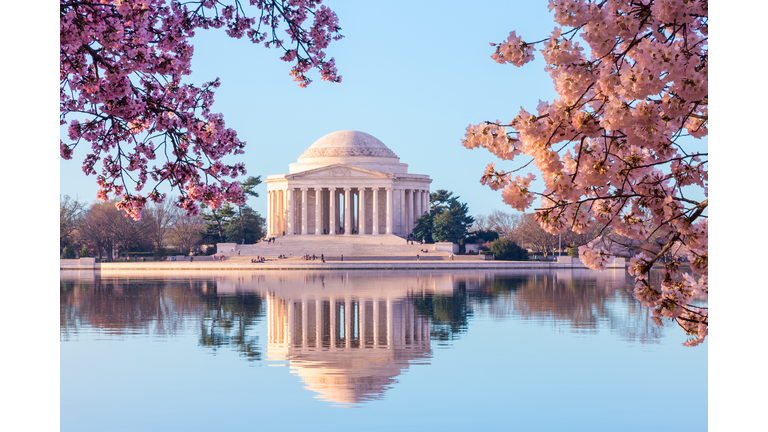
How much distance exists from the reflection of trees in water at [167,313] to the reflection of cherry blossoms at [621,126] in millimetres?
10527

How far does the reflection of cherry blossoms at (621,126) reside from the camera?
6328 millimetres

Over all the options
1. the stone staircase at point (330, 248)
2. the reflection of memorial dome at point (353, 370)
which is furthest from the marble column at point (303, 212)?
the reflection of memorial dome at point (353, 370)

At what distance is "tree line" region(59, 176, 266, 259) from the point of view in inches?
3314

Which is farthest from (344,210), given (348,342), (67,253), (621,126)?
(621,126)

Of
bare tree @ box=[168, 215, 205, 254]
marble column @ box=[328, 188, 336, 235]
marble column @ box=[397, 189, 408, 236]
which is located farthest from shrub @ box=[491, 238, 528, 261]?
bare tree @ box=[168, 215, 205, 254]

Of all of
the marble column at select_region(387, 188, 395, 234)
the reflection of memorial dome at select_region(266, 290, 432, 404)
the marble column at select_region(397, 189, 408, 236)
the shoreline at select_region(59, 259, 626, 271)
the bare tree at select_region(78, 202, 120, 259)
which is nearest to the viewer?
the reflection of memorial dome at select_region(266, 290, 432, 404)

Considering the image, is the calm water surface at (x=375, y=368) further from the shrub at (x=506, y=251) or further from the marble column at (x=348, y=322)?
the shrub at (x=506, y=251)

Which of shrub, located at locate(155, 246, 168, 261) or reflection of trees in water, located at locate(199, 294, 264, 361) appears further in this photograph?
shrub, located at locate(155, 246, 168, 261)

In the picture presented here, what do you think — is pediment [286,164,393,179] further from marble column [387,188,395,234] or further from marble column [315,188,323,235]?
marble column [387,188,395,234]

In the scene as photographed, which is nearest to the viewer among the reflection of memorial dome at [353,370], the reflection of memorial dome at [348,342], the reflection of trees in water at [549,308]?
the reflection of memorial dome at [353,370]

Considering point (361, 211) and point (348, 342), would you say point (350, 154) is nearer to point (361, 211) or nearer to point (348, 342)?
point (361, 211)

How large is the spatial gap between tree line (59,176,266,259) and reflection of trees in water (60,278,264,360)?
125 feet

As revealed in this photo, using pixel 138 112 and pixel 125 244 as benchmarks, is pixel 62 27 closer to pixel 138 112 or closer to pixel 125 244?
pixel 138 112

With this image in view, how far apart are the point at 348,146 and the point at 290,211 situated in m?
12.8
